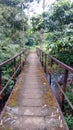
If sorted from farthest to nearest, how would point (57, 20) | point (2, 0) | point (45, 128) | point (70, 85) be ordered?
point (2, 0) → point (57, 20) → point (70, 85) → point (45, 128)

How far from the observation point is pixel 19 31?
54.7 ft

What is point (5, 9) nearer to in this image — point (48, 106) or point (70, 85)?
point (70, 85)

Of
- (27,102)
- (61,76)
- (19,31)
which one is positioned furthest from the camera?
(19,31)

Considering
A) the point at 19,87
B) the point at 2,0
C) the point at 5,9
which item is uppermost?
the point at 2,0

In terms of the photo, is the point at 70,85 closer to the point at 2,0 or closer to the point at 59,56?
the point at 59,56

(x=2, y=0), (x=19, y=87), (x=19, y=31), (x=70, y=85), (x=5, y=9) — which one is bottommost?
(x=70, y=85)

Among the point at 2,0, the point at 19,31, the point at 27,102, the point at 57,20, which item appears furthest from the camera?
the point at 19,31

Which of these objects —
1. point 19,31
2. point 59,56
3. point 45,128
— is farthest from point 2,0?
point 45,128

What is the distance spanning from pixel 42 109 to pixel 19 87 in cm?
158

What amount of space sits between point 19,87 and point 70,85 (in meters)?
2.70

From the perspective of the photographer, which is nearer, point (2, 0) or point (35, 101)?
point (35, 101)

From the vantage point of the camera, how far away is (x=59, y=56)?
728cm

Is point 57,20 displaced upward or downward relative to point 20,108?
upward

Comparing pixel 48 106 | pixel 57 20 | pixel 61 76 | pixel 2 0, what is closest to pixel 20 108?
pixel 48 106
